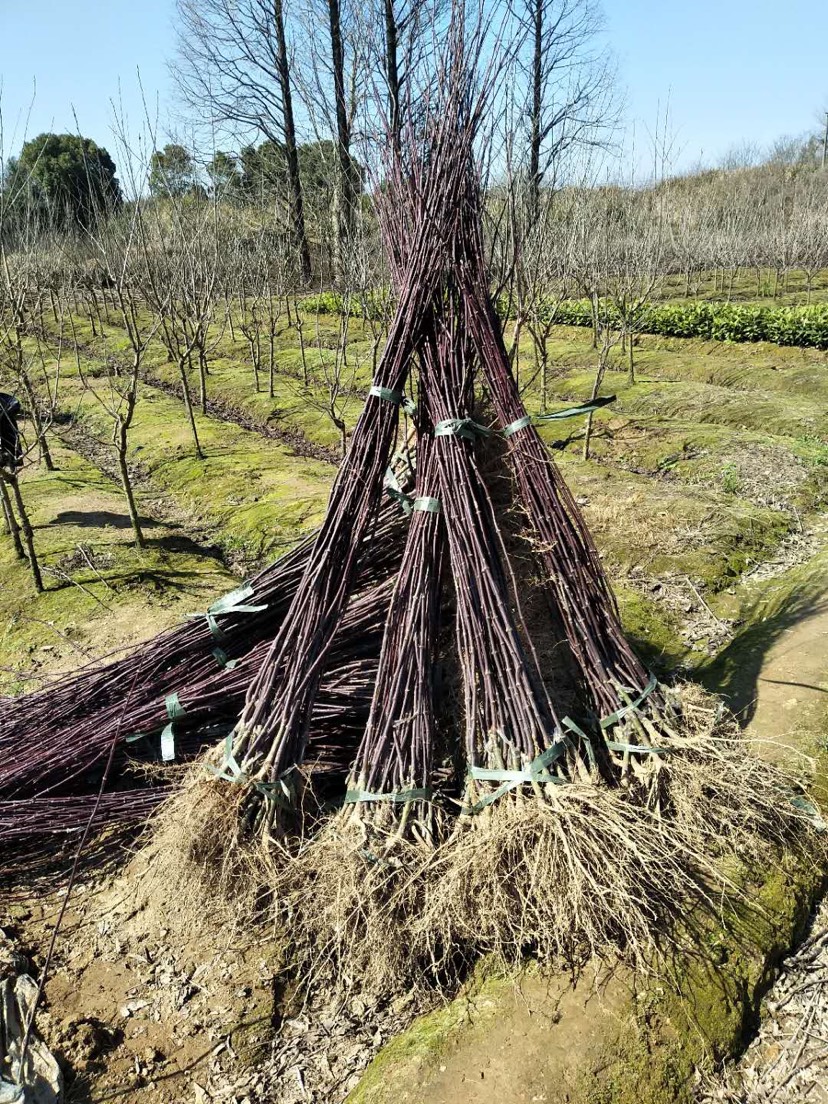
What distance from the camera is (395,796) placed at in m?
2.53

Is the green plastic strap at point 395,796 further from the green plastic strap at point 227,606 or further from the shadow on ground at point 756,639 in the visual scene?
the shadow on ground at point 756,639

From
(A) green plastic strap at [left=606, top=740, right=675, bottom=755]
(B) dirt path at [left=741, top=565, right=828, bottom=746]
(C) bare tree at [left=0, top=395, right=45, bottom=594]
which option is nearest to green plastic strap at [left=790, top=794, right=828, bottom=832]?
(B) dirt path at [left=741, top=565, right=828, bottom=746]

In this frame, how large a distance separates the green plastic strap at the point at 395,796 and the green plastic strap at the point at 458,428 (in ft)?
4.26

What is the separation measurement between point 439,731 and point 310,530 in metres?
2.51

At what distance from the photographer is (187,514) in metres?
8.79

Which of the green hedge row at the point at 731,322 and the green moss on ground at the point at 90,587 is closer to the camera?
the green moss on ground at the point at 90,587

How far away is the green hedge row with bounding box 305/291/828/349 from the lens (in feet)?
→ 49.5

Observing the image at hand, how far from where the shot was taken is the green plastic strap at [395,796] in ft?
8.31

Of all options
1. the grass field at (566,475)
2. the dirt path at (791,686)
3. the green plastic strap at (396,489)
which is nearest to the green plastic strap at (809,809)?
the dirt path at (791,686)

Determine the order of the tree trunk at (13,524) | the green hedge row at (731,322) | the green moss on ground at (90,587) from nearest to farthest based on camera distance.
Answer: the green moss on ground at (90,587)
the tree trunk at (13,524)
the green hedge row at (731,322)

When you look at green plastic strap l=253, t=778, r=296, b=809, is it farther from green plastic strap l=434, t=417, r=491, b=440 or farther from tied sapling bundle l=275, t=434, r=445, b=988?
green plastic strap l=434, t=417, r=491, b=440

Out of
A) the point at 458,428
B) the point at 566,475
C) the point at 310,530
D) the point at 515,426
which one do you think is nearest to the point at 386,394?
the point at 458,428

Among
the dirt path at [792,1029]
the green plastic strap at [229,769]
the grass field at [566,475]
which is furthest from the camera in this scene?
the grass field at [566,475]

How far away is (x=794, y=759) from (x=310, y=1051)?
2234mm
